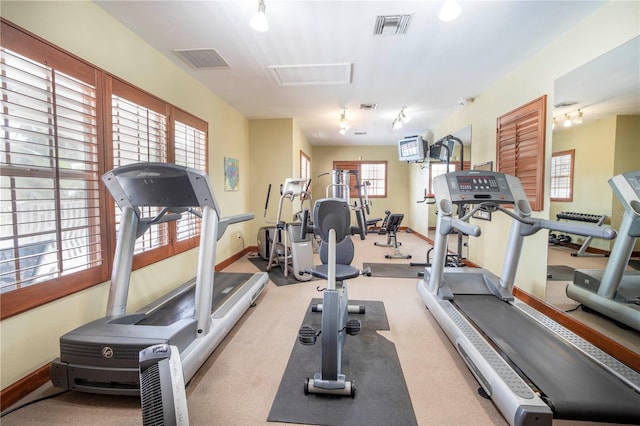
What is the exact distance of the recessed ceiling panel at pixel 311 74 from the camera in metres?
3.16

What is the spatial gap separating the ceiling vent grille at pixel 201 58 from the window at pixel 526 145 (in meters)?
3.48

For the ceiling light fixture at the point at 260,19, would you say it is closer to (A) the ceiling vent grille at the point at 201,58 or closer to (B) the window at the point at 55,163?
(A) the ceiling vent grille at the point at 201,58

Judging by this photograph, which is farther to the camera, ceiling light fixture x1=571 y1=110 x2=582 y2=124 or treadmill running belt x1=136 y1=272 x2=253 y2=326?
ceiling light fixture x1=571 y1=110 x2=582 y2=124

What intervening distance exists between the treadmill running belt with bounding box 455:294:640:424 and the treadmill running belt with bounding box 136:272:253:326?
2.30m

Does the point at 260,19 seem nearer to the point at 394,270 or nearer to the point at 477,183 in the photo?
the point at 477,183

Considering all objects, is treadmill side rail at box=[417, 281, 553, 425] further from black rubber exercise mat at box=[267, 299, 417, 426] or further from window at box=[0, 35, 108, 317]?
window at box=[0, 35, 108, 317]

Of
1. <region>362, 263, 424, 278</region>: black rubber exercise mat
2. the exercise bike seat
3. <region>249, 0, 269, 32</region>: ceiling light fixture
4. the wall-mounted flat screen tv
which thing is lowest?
<region>362, 263, 424, 278</region>: black rubber exercise mat

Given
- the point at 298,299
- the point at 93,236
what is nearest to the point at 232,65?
the point at 93,236

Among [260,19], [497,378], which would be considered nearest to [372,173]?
[260,19]

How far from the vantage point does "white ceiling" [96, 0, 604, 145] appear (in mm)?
2158

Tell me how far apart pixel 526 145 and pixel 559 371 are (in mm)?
2452

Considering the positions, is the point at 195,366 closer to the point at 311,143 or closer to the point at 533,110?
the point at 533,110

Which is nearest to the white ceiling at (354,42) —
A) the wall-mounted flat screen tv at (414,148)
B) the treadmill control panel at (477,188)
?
the wall-mounted flat screen tv at (414,148)

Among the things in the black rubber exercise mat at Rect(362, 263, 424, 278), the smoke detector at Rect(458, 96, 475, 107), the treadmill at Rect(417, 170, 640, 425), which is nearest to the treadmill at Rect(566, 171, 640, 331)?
the treadmill at Rect(417, 170, 640, 425)
